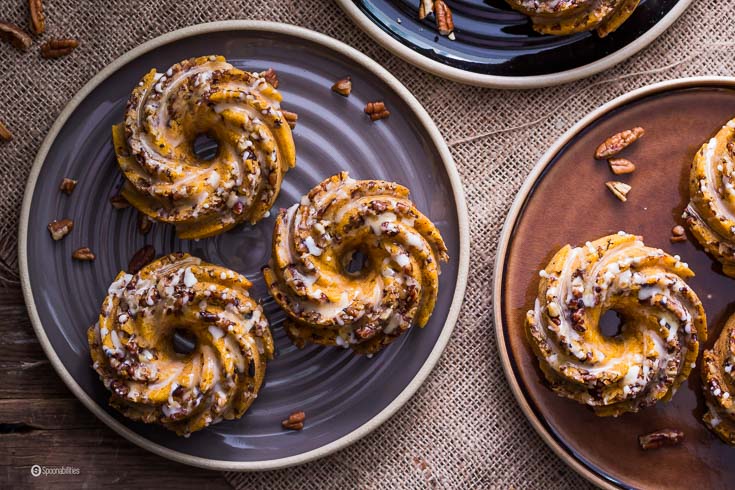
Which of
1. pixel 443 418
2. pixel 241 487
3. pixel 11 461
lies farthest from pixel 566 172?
pixel 11 461

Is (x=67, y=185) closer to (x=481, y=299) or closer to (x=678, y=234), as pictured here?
(x=481, y=299)

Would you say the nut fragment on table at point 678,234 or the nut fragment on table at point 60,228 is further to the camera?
the nut fragment on table at point 678,234

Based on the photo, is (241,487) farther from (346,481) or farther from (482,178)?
(482,178)

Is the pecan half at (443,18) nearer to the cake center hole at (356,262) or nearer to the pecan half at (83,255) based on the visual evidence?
the cake center hole at (356,262)

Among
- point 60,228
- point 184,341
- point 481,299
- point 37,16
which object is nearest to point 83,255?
point 60,228

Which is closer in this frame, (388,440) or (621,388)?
(621,388)

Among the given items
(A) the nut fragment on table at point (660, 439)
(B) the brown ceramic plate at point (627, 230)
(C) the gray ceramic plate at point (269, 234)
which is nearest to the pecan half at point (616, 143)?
(B) the brown ceramic plate at point (627, 230)
